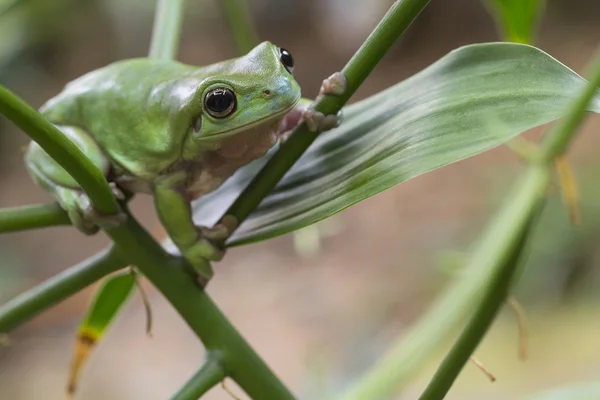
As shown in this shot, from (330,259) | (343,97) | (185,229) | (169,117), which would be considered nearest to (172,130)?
(169,117)

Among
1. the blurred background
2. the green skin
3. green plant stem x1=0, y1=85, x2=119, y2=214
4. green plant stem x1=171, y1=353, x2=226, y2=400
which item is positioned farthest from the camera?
the blurred background

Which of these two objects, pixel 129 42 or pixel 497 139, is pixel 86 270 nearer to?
pixel 497 139

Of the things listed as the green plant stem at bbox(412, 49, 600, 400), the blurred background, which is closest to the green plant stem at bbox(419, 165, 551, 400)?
the green plant stem at bbox(412, 49, 600, 400)

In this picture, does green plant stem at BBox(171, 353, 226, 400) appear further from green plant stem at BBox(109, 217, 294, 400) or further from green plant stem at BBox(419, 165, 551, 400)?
green plant stem at BBox(419, 165, 551, 400)

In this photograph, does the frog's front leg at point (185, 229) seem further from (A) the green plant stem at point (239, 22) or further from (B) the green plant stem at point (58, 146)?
(A) the green plant stem at point (239, 22)

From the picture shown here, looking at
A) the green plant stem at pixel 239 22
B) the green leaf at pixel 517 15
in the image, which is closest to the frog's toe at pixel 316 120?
the green leaf at pixel 517 15

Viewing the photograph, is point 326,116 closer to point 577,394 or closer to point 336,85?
Result: point 336,85
